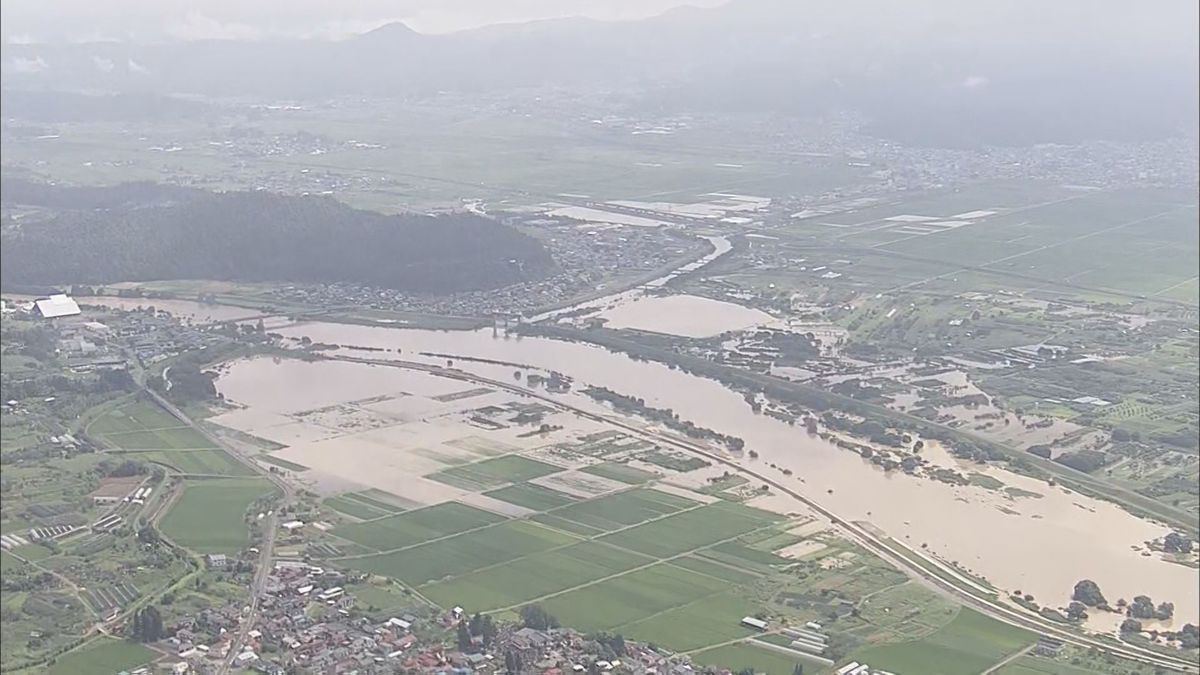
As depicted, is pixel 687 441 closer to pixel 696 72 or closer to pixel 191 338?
pixel 191 338

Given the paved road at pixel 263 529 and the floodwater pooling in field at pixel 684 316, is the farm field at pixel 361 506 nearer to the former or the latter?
the paved road at pixel 263 529

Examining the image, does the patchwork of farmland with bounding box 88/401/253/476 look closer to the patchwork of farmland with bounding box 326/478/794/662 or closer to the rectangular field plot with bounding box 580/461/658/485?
the patchwork of farmland with bounding box 326/478/794/662

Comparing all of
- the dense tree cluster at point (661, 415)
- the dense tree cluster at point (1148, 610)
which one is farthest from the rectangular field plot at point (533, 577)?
the dense tree cluster at point (1148, 610)

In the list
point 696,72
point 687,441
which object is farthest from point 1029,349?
point 696,72

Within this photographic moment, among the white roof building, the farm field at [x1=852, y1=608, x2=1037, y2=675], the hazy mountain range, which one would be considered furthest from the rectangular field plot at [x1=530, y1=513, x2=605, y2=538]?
the hazy mountain range

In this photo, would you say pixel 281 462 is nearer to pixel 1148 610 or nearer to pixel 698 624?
pixel 698 624

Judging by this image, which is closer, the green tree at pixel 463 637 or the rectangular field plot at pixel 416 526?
the green tree at pixel 463 637
